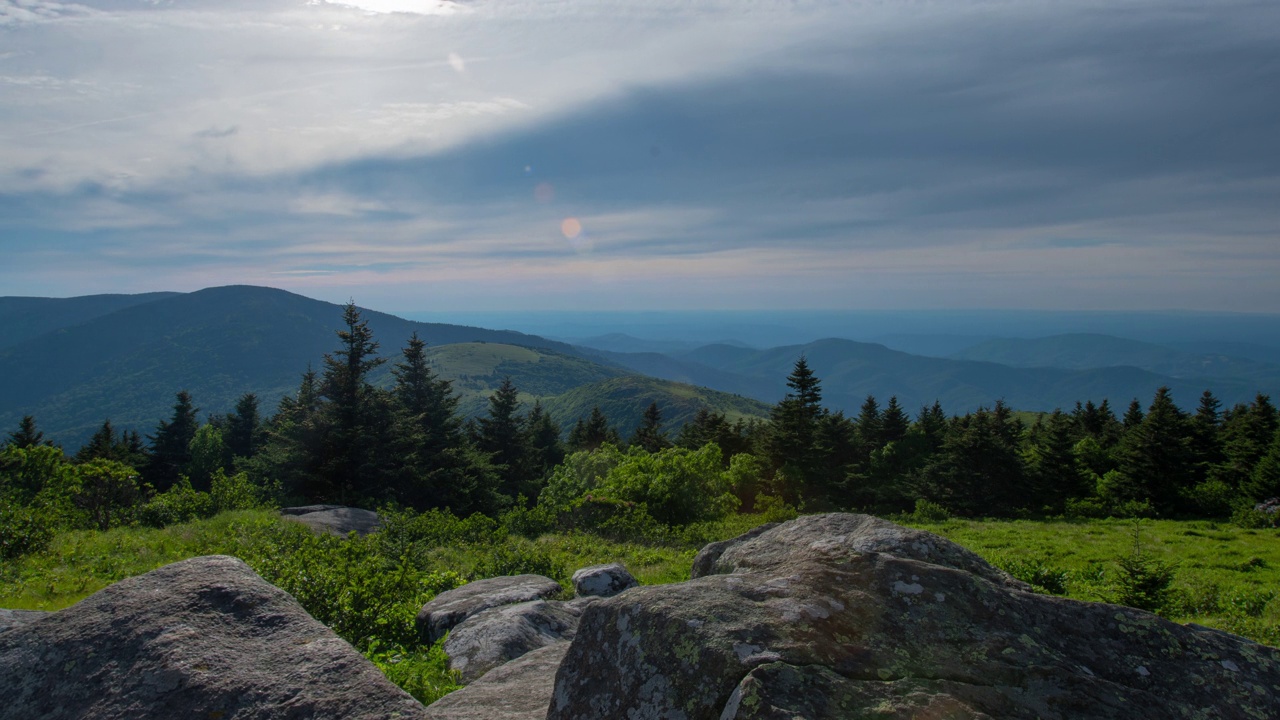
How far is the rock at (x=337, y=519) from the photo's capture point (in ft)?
66.5

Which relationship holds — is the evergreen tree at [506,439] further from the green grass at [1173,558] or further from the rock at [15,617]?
the rock at [15,617]

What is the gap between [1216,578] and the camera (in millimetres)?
18562

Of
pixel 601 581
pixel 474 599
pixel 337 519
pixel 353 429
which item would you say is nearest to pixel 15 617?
pixel 474 599

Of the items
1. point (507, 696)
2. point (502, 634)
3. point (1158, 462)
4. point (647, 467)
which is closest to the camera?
point (507, 696)

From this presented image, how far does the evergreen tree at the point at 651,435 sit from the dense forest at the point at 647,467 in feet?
27.1

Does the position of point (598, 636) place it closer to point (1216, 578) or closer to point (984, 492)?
point (1216, 578)

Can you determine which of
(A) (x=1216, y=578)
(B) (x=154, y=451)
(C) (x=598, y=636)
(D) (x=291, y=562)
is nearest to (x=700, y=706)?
(C) (x=598, y=636)

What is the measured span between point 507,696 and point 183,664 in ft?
8.90

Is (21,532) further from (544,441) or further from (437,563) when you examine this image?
(544,441)

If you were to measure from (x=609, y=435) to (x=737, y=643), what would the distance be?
79577mm

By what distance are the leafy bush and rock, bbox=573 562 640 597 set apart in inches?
632

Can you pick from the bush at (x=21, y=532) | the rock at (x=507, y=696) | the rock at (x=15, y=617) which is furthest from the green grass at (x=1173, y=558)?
the bush at (x=21, y=532)

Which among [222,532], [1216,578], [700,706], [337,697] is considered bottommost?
[1216,578]

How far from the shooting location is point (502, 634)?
823 cm
